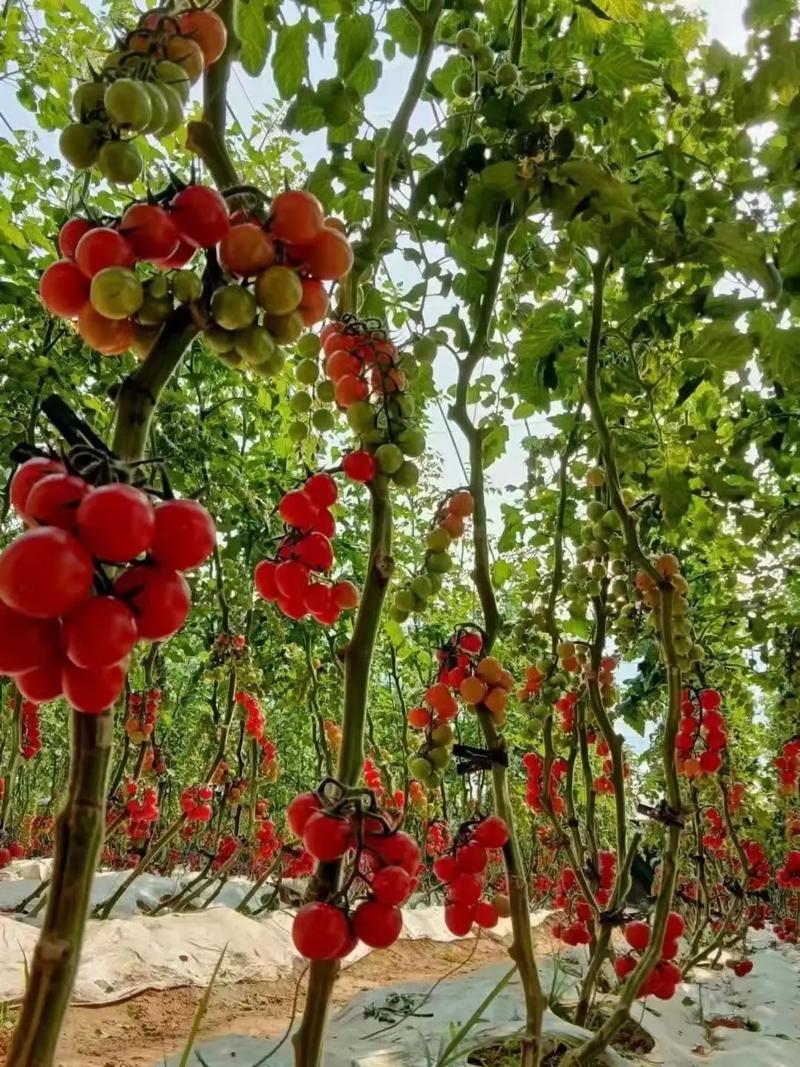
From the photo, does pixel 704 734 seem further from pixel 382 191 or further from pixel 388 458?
pixel 382 191

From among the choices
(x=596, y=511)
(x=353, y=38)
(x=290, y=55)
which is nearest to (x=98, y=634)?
(x=290, y=55)

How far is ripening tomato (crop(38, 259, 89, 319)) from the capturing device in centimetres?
65

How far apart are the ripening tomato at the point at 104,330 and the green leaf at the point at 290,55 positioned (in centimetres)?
96

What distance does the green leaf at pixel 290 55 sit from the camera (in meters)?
1.34

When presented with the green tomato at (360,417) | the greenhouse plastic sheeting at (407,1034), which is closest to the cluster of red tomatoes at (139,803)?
the greenhouse plastic sheeting at (407,1034)

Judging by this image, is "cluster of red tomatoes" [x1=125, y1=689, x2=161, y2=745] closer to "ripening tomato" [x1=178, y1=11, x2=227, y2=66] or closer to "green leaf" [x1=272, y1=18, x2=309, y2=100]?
"green leaf" [x1=272, y1=18, x2=309, y2=100]

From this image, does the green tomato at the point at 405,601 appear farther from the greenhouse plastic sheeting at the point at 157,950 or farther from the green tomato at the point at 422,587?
the greenhouse plastic sheeting at the point at 157,950

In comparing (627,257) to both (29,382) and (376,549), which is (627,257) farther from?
(29,382)

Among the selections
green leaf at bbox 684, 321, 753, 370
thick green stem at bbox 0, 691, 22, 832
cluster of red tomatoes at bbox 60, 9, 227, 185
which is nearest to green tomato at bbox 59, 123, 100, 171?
cluster of red tomatoes at bbox 60, 9, 227, 185

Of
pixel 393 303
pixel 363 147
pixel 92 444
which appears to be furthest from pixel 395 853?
pixel 393 303

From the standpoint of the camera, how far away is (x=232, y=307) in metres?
0.61

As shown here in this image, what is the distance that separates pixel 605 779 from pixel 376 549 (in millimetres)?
3597

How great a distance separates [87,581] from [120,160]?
348 millimetres

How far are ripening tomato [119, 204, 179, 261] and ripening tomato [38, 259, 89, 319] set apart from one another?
0.20ft
